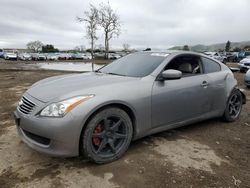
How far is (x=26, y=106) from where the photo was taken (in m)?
3.12

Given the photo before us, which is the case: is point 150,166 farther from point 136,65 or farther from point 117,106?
point 136,65

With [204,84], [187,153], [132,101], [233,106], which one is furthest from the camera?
[233,106]

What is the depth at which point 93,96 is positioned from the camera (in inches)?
116

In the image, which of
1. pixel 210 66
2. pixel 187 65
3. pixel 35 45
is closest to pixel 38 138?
pixel 187 65

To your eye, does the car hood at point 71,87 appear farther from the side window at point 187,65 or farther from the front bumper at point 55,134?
the side window at point 187,65

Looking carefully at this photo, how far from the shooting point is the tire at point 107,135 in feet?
9.65

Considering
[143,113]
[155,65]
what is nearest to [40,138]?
[143,113]

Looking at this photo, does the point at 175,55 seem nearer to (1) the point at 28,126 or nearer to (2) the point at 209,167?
(2) the point at 209,167

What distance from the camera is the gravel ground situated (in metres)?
2.78

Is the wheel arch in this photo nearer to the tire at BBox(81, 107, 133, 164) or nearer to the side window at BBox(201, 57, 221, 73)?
the tire at BBox(81, 107, 133, 164)

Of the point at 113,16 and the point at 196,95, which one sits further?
the point at 113,16

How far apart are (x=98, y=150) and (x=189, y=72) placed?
211cm

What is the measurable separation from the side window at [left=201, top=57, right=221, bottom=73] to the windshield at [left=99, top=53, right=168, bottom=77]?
3.01ft

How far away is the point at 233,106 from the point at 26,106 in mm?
3976
